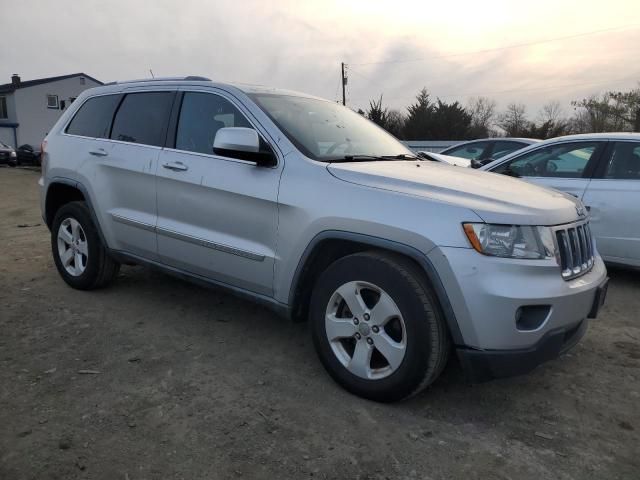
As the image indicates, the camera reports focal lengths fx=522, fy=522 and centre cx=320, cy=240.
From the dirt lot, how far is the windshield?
1.39m

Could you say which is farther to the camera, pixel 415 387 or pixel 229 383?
pixel 229 383

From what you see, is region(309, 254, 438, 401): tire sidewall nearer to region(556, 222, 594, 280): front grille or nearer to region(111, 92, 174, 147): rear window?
region(556, 222, 594, 280): front grille

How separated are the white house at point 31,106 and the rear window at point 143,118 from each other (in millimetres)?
40567

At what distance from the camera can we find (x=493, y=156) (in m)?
9.34

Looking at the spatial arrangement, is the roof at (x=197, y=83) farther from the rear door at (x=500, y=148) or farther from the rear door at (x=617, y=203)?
the rear door at (x=500, y=148)

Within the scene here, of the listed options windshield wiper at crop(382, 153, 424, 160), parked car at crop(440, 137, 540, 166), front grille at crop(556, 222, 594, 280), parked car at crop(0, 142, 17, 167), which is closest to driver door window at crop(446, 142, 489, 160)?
parked car at crop(440, 137, 540, 166)

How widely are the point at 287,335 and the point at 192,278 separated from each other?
0.81 m

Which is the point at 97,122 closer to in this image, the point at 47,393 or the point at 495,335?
the point at 47,393

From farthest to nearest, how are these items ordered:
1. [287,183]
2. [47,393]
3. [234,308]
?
[234,308] < [287,183] < [47,393]

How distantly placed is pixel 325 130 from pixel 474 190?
4.09 feet

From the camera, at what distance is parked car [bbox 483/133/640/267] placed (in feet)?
16.3

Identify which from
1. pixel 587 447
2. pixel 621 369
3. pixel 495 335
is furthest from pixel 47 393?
pixel 621 369

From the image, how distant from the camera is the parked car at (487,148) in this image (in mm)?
9127

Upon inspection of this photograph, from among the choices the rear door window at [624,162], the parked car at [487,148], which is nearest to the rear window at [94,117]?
the rear door window at [624,162]
